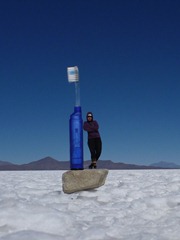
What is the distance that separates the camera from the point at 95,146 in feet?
26.3

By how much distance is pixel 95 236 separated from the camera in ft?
8.06

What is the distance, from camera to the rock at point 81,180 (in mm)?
5152

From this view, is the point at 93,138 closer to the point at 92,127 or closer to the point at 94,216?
the point at 92,127

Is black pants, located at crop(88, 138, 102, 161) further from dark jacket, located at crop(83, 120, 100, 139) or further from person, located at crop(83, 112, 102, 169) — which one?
dark jacket, located at crop(83, 120, 100, 139)

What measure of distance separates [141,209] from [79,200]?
107 cm

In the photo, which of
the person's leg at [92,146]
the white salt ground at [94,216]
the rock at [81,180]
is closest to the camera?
the white salt ground at [94,216]

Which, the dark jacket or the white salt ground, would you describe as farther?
the dark jacket

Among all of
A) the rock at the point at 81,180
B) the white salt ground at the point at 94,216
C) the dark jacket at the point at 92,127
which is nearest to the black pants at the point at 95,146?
the dark jacket at the point at 92,127

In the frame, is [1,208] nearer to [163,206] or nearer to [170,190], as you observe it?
[163,206]

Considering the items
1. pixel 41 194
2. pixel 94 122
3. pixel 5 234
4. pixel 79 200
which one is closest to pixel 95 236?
pixel 5 234

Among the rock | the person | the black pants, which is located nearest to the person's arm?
the person

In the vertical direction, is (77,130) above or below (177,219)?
above

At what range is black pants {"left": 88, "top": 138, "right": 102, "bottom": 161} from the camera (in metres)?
7.94

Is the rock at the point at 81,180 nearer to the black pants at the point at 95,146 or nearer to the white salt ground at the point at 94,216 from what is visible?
the white salt ground at the point at 94,216
